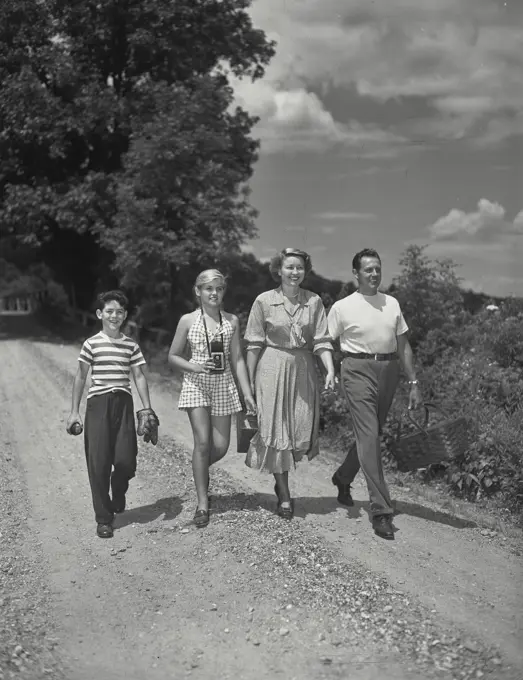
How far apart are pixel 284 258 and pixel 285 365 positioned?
83 centimetres

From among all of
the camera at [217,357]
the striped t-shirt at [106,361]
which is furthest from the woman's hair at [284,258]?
the striped t-shirt at [106,361]

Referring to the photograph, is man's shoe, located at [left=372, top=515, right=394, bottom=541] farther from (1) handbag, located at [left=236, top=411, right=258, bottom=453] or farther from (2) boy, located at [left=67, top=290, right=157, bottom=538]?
(2) boy, located at [left=67, top=290, right=157, bottom=538]

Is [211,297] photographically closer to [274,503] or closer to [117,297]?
[117,297]

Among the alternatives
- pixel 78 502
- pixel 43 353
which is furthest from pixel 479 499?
pixel 43 353

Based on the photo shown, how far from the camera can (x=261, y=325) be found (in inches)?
241

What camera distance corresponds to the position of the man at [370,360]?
5949 millimetres

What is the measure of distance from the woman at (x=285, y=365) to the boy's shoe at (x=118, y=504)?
1084 mm

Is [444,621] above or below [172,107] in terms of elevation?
below

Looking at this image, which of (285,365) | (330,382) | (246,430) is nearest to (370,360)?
(330,382)

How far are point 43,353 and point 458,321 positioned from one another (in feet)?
36.9

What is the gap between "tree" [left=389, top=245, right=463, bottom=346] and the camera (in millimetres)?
12289

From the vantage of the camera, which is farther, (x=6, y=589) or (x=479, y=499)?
(x=479, y=499)

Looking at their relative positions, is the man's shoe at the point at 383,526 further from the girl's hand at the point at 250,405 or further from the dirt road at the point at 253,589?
the girl's hand at the point at 250,405

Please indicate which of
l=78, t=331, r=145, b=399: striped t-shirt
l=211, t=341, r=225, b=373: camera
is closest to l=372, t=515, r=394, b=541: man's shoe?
l=211, t=341, r=225, b=373: camera
